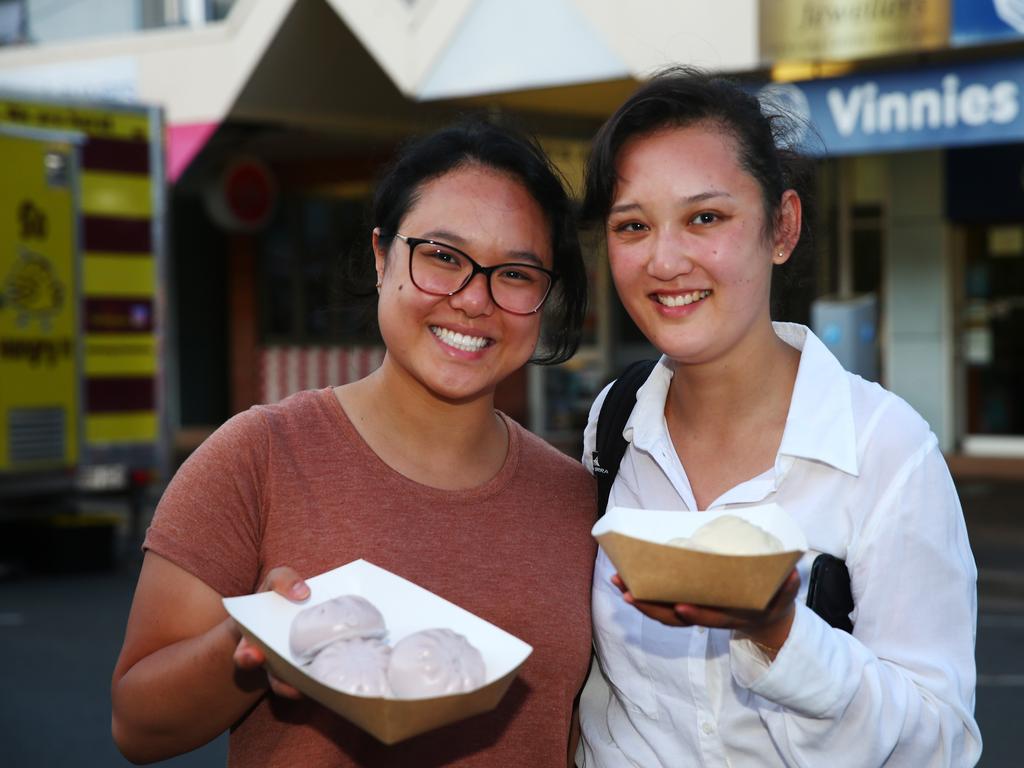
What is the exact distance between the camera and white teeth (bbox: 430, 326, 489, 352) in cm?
257

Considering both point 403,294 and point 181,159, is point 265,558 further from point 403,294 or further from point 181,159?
point 181,159

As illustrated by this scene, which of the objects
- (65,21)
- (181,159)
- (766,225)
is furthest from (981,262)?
(766,225)

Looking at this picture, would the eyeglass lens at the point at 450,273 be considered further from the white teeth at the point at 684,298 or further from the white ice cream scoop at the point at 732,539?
the white ice cream scoop at the point at 732,539

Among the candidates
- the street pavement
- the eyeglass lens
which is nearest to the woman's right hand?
the eyeglass lens

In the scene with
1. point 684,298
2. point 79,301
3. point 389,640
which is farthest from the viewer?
point 79,301

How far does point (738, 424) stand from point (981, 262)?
43.5 feet

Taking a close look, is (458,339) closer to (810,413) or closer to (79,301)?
(810,413)

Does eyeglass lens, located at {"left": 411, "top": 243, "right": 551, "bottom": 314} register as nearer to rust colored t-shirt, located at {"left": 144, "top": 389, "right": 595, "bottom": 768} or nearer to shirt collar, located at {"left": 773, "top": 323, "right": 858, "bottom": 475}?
rust colored t-shirt, located at {"left": 144, "top": 389, "right": 595, "bottom": 768}

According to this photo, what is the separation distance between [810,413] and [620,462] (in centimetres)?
48

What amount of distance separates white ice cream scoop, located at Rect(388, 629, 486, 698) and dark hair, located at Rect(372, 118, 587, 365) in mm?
954

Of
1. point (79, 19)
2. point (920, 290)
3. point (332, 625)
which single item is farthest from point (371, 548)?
point (79, 19)

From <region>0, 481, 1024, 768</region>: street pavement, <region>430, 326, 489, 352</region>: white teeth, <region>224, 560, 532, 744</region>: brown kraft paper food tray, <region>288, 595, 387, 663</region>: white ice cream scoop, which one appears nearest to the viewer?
<region>224, 560, 532, 744</region>: brown kraft paper food tray

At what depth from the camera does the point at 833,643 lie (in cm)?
204

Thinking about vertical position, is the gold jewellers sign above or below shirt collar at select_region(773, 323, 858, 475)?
above
